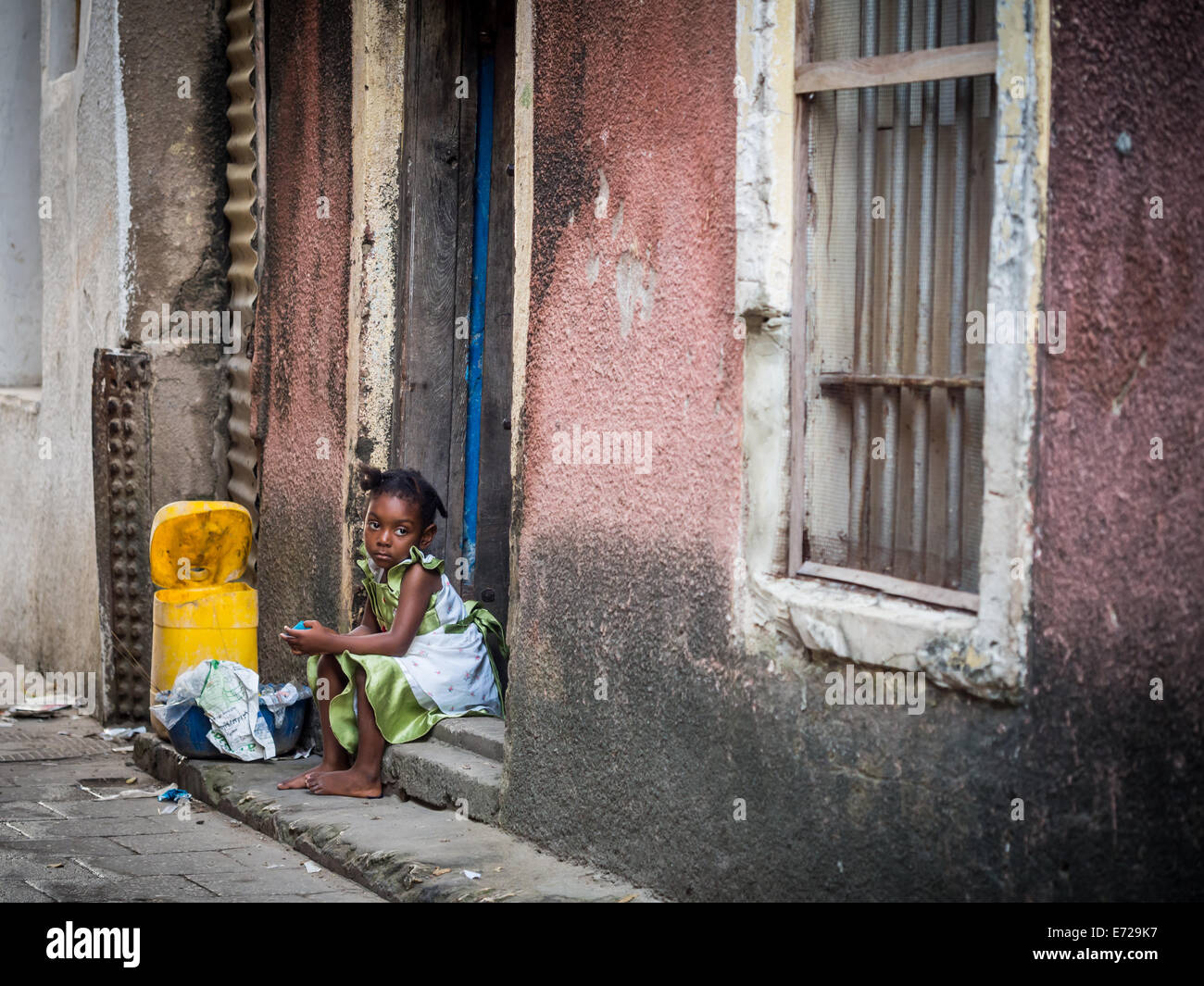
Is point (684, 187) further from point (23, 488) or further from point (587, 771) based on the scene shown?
point (23, 488)

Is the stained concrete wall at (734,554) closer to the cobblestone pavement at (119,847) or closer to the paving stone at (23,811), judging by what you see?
the cobblestone pavement at (119,847)

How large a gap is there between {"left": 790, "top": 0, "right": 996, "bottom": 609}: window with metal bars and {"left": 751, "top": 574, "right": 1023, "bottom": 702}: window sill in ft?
0.19

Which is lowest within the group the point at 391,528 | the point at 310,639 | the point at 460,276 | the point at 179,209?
the point at 310,639

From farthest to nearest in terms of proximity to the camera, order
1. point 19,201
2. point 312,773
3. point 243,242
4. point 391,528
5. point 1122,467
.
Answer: point 19,201, point 243,242, point 312,773, point 391,528, point 1122,467

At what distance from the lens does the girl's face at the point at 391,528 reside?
5.24 meters

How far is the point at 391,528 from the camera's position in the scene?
5246 millimetres

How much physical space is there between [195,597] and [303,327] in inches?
46.9

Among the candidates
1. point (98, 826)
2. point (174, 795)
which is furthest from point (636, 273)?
point (174, 795)

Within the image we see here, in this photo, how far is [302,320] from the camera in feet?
20.4

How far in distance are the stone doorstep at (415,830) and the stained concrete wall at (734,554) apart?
0.39ft

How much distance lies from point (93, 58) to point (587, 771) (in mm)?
4635

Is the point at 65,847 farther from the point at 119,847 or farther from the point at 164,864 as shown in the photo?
the point at 164,864

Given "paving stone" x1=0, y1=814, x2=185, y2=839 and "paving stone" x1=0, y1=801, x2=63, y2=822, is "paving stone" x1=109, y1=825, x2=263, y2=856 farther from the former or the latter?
"paving stone" x1=0, y1=801, x2=63, y2=822

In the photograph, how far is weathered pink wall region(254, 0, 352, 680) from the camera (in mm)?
5918
